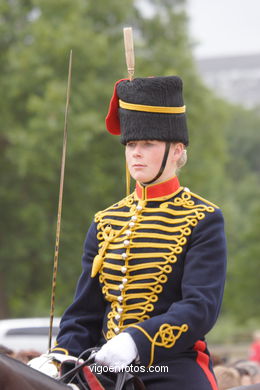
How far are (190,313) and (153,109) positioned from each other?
3.00ft

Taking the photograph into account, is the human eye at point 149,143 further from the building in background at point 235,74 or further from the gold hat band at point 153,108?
the building in background at point 235,74

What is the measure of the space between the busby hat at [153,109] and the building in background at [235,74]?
98.3 m

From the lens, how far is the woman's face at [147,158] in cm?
430

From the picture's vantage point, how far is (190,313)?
160 inches

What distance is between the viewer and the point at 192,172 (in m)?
22.0

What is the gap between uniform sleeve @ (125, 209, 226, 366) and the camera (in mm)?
→ 4074

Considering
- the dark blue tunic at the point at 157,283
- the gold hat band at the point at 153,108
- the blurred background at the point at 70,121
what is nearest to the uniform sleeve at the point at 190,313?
the dark blue tunic at the point at 157,283

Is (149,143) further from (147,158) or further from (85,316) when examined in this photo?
(85,316)

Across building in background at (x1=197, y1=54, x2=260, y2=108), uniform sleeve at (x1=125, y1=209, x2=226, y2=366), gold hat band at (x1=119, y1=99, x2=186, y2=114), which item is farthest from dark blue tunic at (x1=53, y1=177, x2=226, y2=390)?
building in background at (x1=197, y1=54, x2=260, y2=108)

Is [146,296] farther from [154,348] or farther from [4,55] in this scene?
[4,55]

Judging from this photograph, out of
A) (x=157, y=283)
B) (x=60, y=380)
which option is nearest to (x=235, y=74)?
(x=157, y=283)

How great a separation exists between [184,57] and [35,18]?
A: 3644mm

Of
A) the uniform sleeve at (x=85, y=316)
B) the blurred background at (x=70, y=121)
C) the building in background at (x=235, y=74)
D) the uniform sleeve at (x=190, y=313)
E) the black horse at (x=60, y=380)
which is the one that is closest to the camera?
the black horse at (x=60, y=380)

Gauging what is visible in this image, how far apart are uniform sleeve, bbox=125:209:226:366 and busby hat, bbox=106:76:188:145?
53 centimetres
